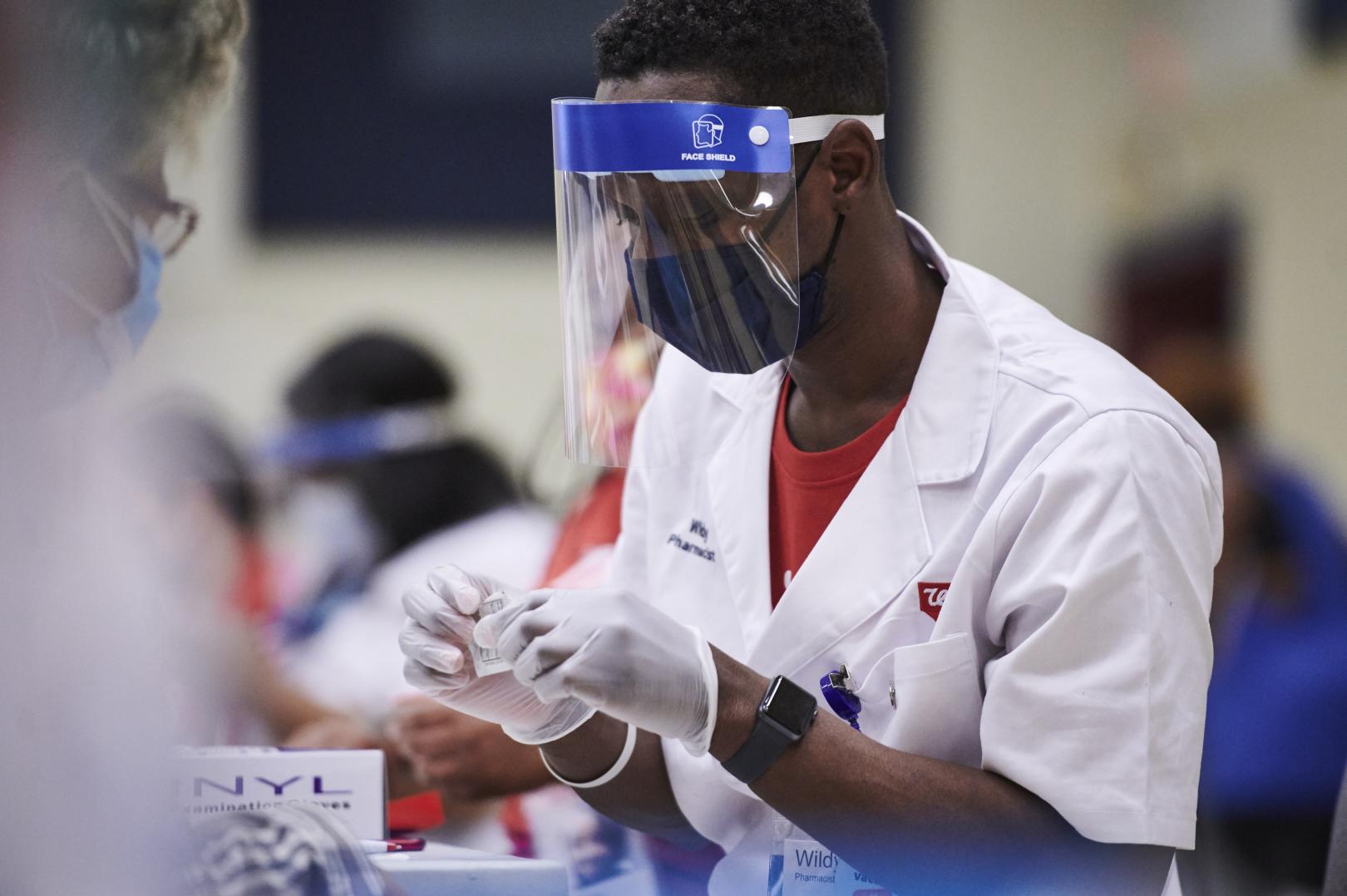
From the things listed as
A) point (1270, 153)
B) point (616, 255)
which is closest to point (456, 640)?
point (616, 255)

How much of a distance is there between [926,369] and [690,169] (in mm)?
369

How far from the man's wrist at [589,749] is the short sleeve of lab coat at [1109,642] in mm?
503

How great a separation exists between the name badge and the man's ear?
716mm

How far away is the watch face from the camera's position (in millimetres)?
1330

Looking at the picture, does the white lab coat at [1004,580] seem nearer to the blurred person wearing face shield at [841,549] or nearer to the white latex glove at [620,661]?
the blurred person wearing face shield at [841,549]

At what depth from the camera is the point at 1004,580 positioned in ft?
4.62

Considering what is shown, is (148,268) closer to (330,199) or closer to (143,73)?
(143,73)

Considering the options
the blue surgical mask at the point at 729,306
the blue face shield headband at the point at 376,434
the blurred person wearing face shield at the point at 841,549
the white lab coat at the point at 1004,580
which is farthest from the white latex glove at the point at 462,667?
the blue face shield headband at the point at 376,434

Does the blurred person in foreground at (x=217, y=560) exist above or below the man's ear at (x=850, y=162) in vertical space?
below

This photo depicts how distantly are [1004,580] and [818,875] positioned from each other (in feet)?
1.28

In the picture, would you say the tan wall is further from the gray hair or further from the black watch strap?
the black watch strap

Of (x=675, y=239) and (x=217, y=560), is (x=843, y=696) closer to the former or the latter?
(x=675, y=239)

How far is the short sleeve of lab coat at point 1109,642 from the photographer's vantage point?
4.33 feet

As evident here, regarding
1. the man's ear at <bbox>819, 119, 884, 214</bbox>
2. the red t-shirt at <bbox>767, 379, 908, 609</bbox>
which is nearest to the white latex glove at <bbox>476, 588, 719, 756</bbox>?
the red t-shirt at <bbox>767, 379, 908, 609</bbox>
